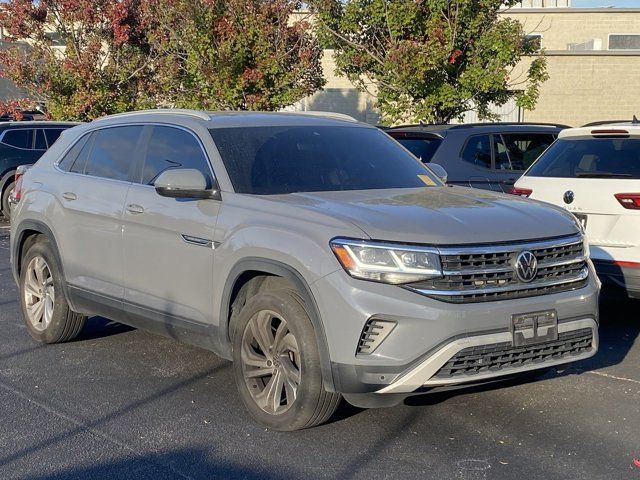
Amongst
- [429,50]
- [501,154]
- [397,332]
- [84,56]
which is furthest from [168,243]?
[84,56]

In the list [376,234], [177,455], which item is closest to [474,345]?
[376,234]

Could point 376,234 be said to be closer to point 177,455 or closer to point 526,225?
point 526,225

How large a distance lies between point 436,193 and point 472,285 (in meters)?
1.25

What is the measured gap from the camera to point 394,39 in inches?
620

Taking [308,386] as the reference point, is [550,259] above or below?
above

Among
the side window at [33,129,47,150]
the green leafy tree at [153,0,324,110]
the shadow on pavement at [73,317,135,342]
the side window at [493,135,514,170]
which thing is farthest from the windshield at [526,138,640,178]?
the side window at [33,129,47,150]

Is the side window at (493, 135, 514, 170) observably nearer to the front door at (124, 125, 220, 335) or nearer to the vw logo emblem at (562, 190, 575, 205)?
the vw logo emblem at (562, 190, 575, 205)

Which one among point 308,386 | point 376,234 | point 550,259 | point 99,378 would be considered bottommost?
point 99,378

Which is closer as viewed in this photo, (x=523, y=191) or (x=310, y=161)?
(x=310, y=161)

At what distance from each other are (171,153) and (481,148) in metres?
4.99

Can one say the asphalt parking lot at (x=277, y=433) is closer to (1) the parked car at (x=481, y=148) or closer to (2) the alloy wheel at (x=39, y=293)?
(2) the alloy wheel at (x=39, y=293)

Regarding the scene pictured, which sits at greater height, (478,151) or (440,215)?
(440,215)

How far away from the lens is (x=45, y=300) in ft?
24.2

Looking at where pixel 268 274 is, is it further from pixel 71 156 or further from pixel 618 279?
pixel 618 279
